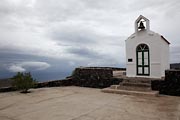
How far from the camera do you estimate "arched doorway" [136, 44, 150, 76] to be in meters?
11.2

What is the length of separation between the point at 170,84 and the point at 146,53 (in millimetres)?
2498

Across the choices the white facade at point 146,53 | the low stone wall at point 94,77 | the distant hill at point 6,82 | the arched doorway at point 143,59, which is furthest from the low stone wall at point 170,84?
the distant hill at point 6,82

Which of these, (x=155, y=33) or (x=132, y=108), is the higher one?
(x=155, y=33)

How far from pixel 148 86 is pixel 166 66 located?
9.05 feet

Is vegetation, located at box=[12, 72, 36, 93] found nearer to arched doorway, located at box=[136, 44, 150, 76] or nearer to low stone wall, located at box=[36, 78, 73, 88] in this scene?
low stone wall, located at box=[36, 78, 73, 88]

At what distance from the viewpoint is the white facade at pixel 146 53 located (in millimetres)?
10758

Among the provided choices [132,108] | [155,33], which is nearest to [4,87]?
[132,108]

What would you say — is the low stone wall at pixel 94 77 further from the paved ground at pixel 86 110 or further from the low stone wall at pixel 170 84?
the paved ground at pixel 86 110

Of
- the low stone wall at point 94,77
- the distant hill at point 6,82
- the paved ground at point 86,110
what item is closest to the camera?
the paved ground at point 86,110

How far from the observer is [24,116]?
5730 mm

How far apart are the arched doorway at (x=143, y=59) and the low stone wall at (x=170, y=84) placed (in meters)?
1.57

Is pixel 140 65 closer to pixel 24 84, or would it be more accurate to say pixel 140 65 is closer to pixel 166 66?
pixel 166 66

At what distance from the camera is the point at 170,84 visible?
9.45m

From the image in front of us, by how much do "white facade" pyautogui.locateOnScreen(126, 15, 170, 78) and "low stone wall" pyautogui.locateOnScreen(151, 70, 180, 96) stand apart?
1.11 meters
